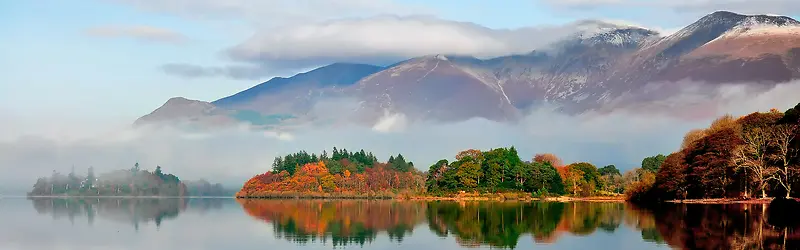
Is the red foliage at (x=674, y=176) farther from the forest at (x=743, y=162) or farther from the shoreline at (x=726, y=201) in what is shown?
the shoreline at (x=726, y=201)

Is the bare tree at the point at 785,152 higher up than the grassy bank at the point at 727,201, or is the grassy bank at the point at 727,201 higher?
the bare tree at the point at 785,152

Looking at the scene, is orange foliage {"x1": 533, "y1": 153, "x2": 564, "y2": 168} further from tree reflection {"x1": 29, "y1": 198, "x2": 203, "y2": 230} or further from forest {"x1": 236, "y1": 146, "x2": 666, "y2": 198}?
tree reflection {"x1": 29, "y1": 198, "x2": 203, "y2": 230}

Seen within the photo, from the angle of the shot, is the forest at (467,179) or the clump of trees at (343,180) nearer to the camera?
the forest at (467,179)

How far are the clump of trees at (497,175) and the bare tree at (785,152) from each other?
68106mm

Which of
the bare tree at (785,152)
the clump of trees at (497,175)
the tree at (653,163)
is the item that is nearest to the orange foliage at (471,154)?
the clump of trees at (497,175)

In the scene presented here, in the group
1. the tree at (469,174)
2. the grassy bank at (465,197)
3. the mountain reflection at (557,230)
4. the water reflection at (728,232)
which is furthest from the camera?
the tree at (469,174)

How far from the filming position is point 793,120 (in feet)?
268

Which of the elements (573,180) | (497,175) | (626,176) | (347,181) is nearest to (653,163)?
(626,176)

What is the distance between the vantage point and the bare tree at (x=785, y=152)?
80.2 metres

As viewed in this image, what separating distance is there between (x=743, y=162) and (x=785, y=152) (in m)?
4.27

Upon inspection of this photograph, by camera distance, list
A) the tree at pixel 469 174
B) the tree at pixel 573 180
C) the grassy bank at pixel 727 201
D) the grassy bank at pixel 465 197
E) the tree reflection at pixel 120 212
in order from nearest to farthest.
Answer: the tree reflection at pixel 120 212 → the grassy bank at pixel 727 201 → the grassy bank at pixel 465 197 → the tree at pixel 469 174 → the tree at pixel 573 180

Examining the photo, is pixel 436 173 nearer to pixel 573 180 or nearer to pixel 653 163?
pixel 573 180

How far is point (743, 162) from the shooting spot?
84500 millimetres

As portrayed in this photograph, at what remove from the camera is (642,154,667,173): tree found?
186 metres
